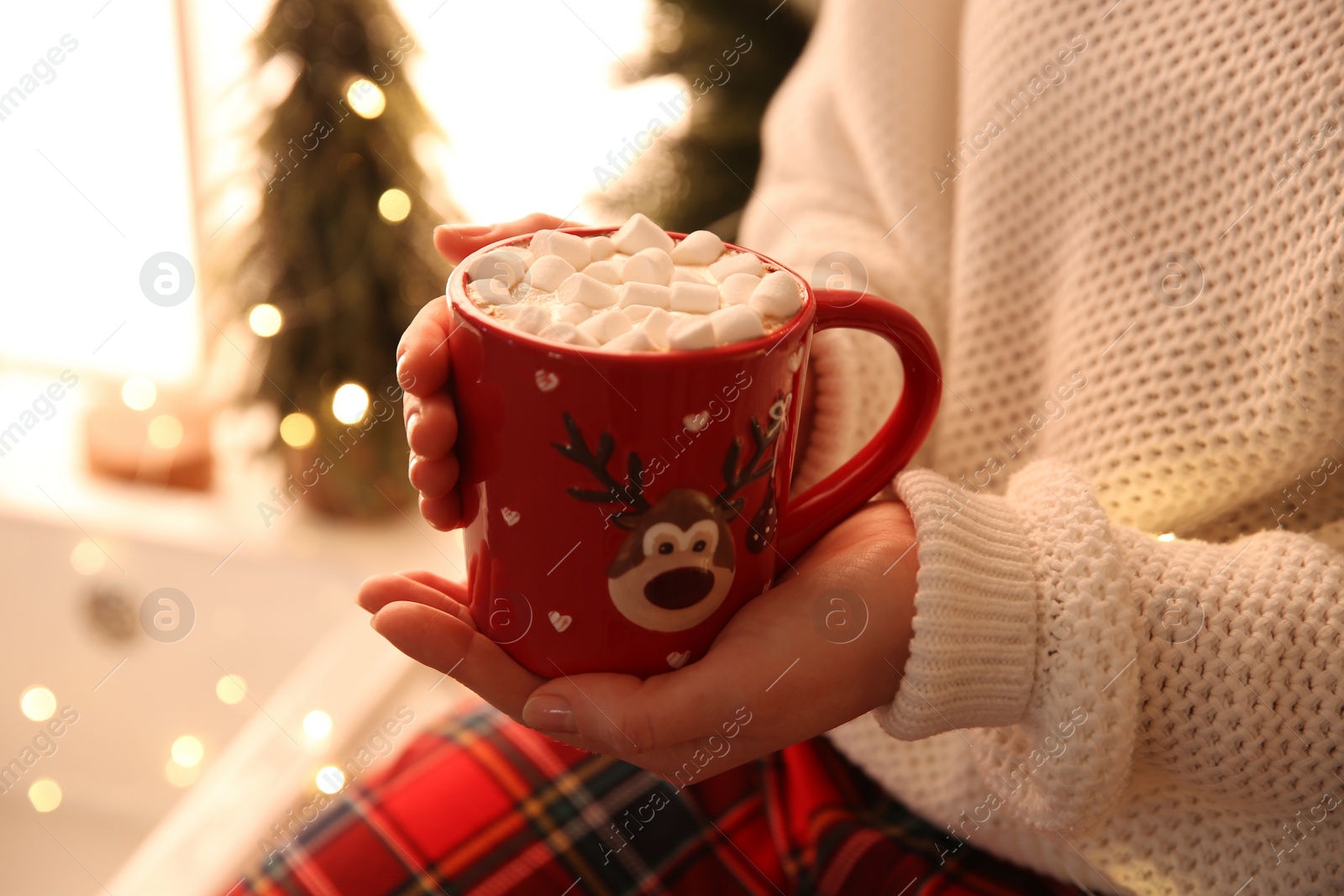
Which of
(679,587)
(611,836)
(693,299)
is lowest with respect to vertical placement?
(611,836)

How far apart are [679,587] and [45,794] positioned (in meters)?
1.44

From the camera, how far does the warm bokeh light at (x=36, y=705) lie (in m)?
1.55

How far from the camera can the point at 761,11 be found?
48.3 inches

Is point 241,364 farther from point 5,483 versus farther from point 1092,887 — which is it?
point 1092,887

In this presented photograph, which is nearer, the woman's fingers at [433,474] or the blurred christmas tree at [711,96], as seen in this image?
the woman's fingers at [433,474]

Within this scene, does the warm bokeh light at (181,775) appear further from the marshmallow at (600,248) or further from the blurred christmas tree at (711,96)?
the marshmallow at (600,248)

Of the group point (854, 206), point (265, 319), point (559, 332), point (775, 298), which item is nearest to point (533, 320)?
point (559, 332)

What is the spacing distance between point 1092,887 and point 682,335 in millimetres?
479

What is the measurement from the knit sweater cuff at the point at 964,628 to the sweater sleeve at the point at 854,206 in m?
0.16

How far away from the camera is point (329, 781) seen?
115 cm

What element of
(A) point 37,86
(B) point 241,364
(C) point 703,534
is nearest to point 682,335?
(C) point 703,534

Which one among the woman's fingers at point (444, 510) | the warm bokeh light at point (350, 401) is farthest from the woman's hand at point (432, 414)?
the warm bokeh light at point (350, 401)

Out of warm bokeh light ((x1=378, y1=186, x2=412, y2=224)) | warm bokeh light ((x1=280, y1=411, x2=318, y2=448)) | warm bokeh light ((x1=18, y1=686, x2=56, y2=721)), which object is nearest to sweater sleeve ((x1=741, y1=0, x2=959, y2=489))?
warm bokeh light ((x1=378, y1=186, x2=412, y2=224))

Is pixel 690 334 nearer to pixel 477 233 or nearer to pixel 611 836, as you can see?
pixel 477 233
